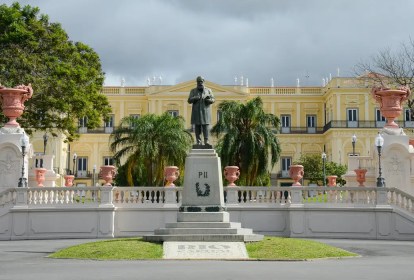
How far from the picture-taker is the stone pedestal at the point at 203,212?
17.6 meters

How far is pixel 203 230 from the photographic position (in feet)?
58.5

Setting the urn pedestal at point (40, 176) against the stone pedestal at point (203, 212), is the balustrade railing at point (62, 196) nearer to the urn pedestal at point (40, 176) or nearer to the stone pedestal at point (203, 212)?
the urn pedestal at point (40, 176)

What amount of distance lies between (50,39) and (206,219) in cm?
1994

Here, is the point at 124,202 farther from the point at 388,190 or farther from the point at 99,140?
the point at 99,140

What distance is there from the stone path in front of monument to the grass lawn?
0.22m

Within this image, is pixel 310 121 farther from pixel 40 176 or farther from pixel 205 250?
pixel 205 250

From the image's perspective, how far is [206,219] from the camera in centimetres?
1844

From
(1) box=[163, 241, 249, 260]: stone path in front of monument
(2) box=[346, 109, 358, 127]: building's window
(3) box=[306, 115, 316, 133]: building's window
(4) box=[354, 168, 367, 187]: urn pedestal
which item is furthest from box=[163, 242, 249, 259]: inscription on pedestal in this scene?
(3) box=[306, 115, 316, 133]: building's window

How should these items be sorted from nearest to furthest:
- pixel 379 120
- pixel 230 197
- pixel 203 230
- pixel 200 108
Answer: pixel 203 230 < pixel 200 108 < pixel 230 197 < pixel 379 120

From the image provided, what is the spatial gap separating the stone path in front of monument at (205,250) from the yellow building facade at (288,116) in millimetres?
55733

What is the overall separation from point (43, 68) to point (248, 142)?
1295 centimetres

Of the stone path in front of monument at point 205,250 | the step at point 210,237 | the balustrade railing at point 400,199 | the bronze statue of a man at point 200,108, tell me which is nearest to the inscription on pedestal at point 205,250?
the stone path in front of monument at point 205,250

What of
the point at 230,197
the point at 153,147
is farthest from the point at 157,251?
the point at 153,147

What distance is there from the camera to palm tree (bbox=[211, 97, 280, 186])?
37.4 m
